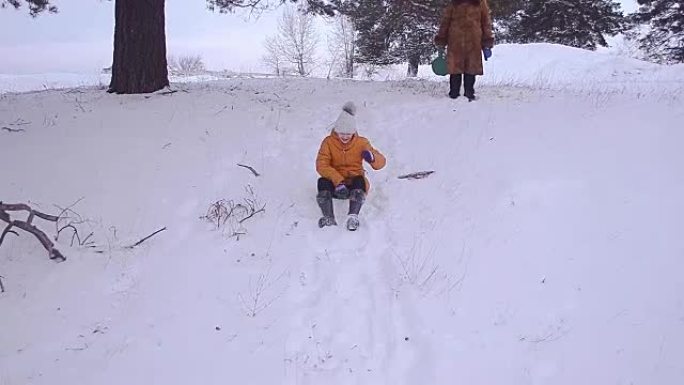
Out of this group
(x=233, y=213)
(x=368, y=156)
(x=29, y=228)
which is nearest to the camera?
(x=29, y=228)

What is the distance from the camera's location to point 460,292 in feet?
13.5

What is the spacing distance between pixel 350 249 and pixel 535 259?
1.45 metres

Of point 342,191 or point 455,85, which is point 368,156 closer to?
point 342,191

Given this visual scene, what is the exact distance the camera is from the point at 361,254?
15.3ft

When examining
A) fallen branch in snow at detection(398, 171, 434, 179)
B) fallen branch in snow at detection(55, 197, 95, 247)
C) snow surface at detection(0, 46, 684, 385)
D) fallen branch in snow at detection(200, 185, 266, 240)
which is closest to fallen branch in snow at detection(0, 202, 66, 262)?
snow surface at detection(0, 46, 684, 385)

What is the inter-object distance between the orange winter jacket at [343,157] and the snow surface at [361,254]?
15.1 inches

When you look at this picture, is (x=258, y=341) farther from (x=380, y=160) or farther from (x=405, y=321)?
(x=380, y=160)

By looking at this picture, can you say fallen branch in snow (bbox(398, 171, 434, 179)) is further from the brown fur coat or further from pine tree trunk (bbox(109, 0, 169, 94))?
pine tree trunk (bbox(109, 0, 169, 94))

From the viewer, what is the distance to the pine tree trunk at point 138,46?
26.2 feet

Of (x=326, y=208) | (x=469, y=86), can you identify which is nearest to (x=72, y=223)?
(x=326, y=208)

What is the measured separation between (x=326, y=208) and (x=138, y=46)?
4.53 metres

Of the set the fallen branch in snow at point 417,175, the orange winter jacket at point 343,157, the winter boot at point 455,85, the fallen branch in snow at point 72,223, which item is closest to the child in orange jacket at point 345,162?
the orange winter jacket at point 343,157

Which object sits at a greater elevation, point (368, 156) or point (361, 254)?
point (368, 156)

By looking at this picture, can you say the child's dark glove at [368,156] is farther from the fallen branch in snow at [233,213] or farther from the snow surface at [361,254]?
the fallen branch in snow at [233,213]
